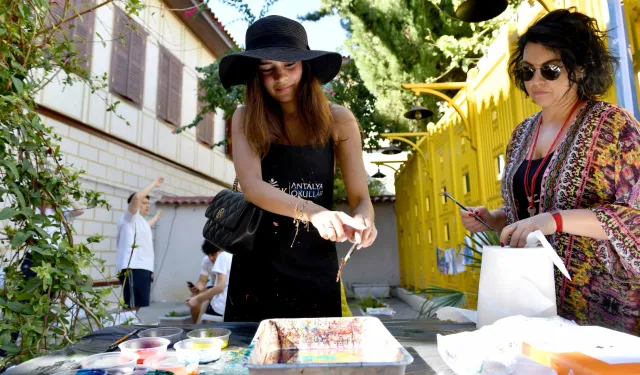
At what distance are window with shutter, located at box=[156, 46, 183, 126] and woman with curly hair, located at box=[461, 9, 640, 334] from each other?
355 inches

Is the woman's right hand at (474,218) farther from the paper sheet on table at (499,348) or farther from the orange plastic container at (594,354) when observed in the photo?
the orange plastic container at (594,354)

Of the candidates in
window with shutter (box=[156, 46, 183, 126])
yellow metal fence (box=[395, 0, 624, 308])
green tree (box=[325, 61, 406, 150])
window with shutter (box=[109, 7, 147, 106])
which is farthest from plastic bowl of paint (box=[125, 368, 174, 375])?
green tree (box=[325, 61, 406, 150])

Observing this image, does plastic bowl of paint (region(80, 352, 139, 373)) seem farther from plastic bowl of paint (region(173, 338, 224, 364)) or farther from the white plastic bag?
the white plastic bag

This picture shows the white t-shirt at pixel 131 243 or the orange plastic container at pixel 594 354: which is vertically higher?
the white t-shirt at pixel 131 243

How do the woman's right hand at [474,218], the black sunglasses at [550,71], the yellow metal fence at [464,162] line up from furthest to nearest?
the yellow metal fence at [464,162] < the woman's right hand at [474,218] < the black sunglasses at [550,71]

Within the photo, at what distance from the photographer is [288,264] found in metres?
1.71

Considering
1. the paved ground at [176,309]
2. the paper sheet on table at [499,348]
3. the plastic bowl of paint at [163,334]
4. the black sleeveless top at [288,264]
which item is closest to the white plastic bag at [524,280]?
the paper sheet on table at [499,348]

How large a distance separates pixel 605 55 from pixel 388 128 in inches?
320

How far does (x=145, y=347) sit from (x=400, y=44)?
851 cm

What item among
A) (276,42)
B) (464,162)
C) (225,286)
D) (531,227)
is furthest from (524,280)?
(464,162)

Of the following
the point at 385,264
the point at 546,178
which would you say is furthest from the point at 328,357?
the point at 385,264

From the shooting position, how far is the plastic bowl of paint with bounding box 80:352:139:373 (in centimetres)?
89

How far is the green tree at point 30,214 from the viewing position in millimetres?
1807

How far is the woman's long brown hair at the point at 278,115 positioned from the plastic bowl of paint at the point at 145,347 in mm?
837
